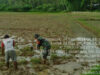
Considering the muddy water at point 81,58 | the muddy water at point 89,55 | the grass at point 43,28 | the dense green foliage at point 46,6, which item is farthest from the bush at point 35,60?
the dense green foliage at point 46,6

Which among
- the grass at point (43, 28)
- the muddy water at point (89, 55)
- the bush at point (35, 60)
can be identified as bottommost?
the grass at point (43, 28)

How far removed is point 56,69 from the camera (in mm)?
6555

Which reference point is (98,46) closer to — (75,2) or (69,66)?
(69,66)

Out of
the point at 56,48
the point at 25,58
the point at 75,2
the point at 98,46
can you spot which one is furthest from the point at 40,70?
the point at 75,2

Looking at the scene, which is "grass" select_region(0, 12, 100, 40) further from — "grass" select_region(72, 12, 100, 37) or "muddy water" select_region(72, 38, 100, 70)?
"muddy water" select_region(72, 38, 100, 70)

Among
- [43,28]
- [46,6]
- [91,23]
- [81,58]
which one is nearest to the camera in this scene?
[81,58]

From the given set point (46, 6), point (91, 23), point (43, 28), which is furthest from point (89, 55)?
point (46, 6)

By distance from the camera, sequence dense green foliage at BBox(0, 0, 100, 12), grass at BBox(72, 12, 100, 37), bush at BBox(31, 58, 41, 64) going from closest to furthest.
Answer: bush at BBox(31, 58, 41, 64), grass at BBox(72, 12, 100, 37), dense green foliage at BBox(0, 0, 100, 12)

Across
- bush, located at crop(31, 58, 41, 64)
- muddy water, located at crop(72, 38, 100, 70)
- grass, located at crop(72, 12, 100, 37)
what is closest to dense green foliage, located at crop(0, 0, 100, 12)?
grass, located at crop(72, 12, 100, 37)

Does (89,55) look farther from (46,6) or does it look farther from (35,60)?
(46,6)

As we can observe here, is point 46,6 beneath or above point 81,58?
beneath

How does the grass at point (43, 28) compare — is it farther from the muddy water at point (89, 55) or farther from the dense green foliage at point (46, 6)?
the dense green foliage at point (46, 6)

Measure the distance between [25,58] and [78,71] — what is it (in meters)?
2.27

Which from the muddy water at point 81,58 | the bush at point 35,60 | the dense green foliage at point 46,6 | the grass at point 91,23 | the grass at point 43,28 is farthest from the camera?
the dense green foliage at point 46,6
